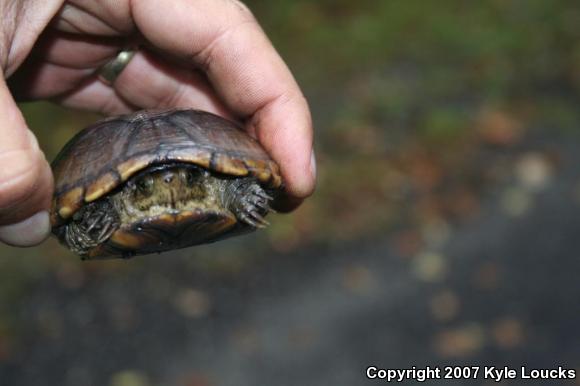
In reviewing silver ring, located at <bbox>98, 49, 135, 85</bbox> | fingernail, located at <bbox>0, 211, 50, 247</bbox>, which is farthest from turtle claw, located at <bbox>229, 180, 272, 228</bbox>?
silver ring, located at <bbox>98, 49, 135, 85</bbox>

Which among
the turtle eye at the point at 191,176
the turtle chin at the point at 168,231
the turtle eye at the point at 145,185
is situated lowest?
the turtle chin at the point at 168,231

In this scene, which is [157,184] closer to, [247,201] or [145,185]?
[145,185]

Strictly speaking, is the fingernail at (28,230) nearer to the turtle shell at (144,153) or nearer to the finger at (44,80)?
the turtle shell at (144,153)

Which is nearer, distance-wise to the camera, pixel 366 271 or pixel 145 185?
pixel 145 185

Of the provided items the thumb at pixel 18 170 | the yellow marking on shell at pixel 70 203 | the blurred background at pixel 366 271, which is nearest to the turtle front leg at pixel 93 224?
the yellow marking on shell at pixel 70 203

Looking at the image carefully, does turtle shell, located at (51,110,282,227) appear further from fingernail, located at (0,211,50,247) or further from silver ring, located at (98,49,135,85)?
silver ring, located at (98,49,135,85)

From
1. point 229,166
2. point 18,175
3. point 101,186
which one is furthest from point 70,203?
point 229,166

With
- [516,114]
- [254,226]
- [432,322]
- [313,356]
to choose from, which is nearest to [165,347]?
[313,356]
